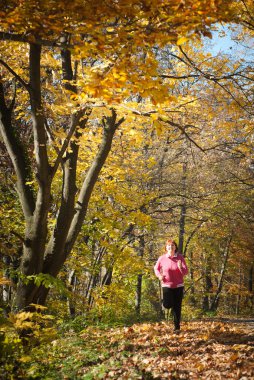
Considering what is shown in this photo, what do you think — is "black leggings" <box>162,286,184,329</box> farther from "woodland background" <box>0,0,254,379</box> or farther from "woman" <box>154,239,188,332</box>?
"woodland background" <box>0,0,254,379</box>

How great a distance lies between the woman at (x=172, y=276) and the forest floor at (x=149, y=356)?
575mm

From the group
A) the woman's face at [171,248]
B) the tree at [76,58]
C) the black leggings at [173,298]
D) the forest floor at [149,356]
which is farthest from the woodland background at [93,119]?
the black leggings at [173,298]

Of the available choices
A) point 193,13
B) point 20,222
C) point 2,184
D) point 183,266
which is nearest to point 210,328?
point 183,266

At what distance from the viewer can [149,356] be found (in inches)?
200

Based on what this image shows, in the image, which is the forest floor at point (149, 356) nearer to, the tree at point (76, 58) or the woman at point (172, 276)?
the woman at point (172, 276)

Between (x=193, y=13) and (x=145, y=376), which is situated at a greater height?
(x=193, y=13)

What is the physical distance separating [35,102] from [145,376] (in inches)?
152

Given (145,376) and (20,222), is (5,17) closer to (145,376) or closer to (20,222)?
(145,376)

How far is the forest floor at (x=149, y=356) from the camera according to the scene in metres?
4.35

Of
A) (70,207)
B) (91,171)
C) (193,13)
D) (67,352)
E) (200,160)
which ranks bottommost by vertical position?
(67,352)

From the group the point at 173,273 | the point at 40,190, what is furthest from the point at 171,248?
the point at 40,190

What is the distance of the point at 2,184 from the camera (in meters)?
11.4

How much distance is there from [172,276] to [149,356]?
1.77 m

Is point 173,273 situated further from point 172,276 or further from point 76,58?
point 76,58
